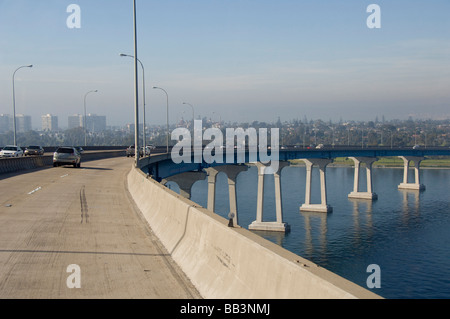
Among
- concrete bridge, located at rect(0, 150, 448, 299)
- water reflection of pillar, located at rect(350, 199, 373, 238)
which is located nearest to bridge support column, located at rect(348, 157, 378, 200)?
water reflection of pillar, located at rect(350, 199, 373, 238)

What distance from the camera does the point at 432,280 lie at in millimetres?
42375

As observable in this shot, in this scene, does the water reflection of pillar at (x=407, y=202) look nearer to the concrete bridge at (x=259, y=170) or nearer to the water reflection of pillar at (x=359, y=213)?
the concrete bridge at (x=259, y=170)

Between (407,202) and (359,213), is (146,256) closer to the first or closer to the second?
(359,213)

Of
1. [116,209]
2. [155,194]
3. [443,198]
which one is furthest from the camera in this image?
[443,198]

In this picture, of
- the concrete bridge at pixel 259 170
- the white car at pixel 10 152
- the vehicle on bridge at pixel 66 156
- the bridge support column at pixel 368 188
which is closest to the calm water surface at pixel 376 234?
the bridge support column at pixel 368 188

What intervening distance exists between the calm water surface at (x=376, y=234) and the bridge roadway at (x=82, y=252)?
84.0 feet

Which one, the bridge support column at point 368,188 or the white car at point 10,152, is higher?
the white car at point 10,152

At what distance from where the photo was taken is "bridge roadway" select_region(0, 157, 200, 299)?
9273 mm

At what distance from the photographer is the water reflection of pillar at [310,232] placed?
55.1 metres

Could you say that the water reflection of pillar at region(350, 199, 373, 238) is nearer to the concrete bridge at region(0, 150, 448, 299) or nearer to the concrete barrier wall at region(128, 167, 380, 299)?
the concrete bridge at region(0, 150, 448, 299)
